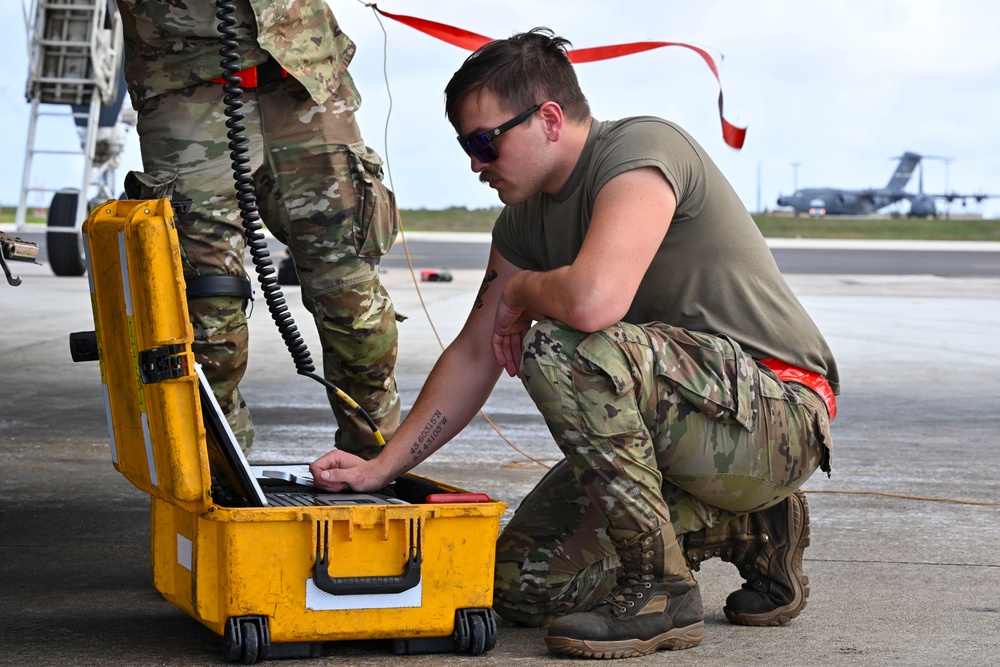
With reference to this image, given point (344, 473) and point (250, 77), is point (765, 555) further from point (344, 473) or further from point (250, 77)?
point (250, 77)

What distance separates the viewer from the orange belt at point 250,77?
3.55m

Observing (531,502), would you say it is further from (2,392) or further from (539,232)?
(2,392)

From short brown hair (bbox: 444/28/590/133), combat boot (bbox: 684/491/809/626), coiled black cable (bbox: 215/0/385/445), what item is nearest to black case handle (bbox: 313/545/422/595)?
combat boot (bbox: 684/491/809/626)

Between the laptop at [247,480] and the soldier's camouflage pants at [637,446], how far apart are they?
327mm

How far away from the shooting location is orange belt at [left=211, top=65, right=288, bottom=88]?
3553mm

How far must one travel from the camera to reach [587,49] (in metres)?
4.26

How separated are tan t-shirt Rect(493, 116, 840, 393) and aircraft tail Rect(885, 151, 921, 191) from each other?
325ft

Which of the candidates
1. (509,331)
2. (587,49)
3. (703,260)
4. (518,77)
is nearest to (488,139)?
(518,77)


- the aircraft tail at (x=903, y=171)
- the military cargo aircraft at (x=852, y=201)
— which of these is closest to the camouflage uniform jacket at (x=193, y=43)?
the military cargo aircraft at (x=852, y=201)

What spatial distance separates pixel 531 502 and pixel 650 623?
45 cm

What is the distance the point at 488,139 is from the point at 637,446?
67cm

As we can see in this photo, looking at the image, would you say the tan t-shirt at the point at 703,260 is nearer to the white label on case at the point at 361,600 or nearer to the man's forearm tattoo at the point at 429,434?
the man's forearm tattoo at the point at 429,434

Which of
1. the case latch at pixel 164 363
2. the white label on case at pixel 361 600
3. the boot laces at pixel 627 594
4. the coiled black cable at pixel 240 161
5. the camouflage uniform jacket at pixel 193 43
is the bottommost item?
the boot laces at pixel 627 594

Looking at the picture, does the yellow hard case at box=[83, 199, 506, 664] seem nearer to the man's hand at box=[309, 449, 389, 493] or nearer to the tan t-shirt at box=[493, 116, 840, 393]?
the man's hand at box=[309, 449, 389, 493]
